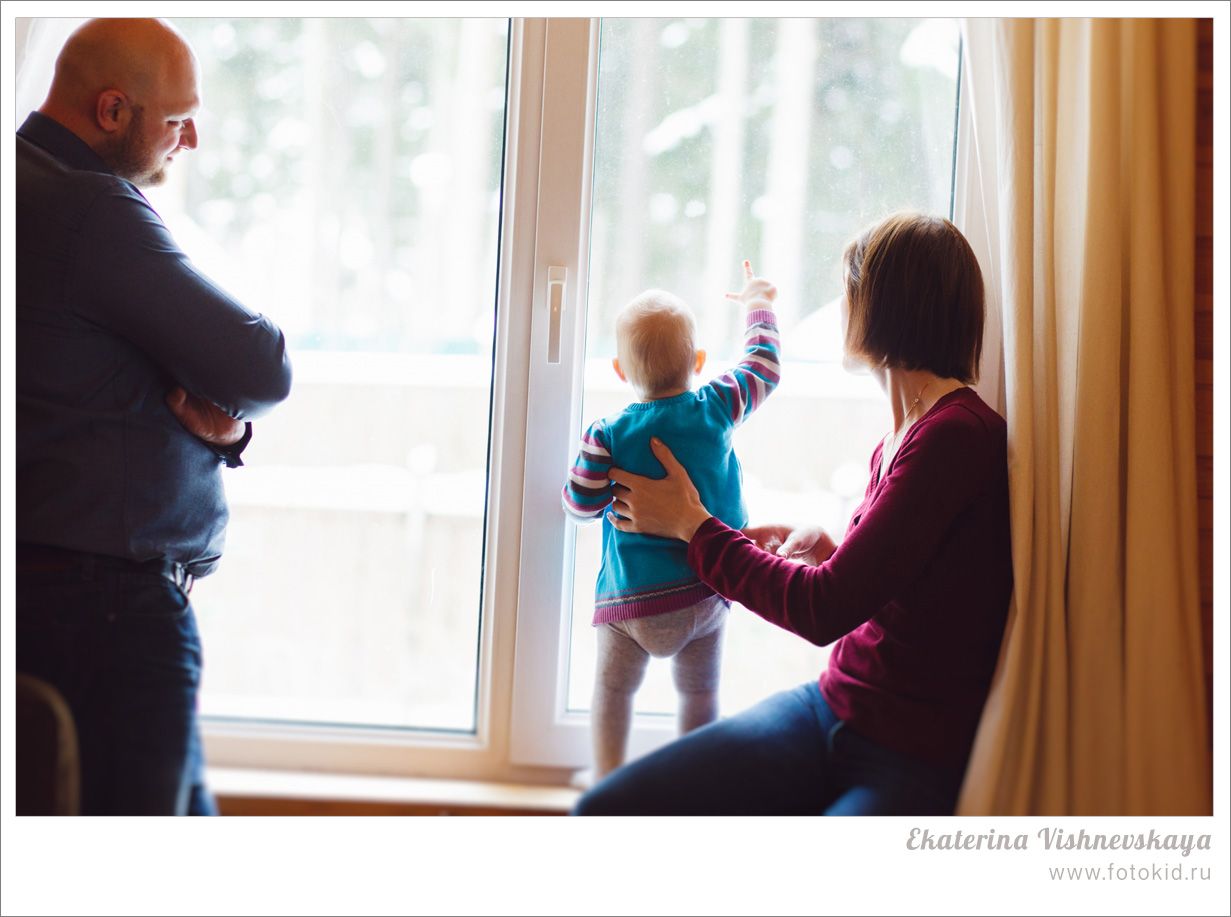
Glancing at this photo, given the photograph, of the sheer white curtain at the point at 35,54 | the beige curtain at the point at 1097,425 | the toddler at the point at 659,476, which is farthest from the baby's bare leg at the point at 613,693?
the sheer white curtain at the point at 35,54

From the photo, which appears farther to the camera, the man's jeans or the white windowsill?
the white windowsill

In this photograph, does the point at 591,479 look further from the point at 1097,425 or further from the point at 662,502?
the point at 1097,425

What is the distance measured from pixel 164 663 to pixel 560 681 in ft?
2.10

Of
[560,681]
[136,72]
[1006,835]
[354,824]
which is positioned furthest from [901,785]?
[136,72]

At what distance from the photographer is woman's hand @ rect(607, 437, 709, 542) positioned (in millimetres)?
1223

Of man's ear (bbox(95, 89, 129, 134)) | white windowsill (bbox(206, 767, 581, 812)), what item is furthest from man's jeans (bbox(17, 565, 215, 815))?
man's ear (bbox(95, 89, 129, 134))

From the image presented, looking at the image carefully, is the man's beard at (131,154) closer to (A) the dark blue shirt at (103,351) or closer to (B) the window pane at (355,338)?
(A) the dark blue shirt at (103,351)

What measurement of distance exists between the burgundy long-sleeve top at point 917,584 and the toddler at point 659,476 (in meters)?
0.11

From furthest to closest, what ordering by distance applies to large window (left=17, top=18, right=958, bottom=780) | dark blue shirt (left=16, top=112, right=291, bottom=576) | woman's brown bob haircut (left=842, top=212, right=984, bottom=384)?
large window (left=17, top=18, right=958, bottom=780) → woman's brown bob haircut (left=842, top=212, right=984, bottom=384) → dark blue shirt (left=16, top=112, right=291, bottom=576)

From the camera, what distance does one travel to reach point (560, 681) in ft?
4.68

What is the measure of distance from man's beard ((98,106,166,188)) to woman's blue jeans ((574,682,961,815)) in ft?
3.93

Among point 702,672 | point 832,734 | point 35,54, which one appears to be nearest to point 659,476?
point 702,672

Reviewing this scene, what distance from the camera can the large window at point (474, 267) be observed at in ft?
4.55

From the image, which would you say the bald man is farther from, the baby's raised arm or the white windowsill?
the baby's raised arm
